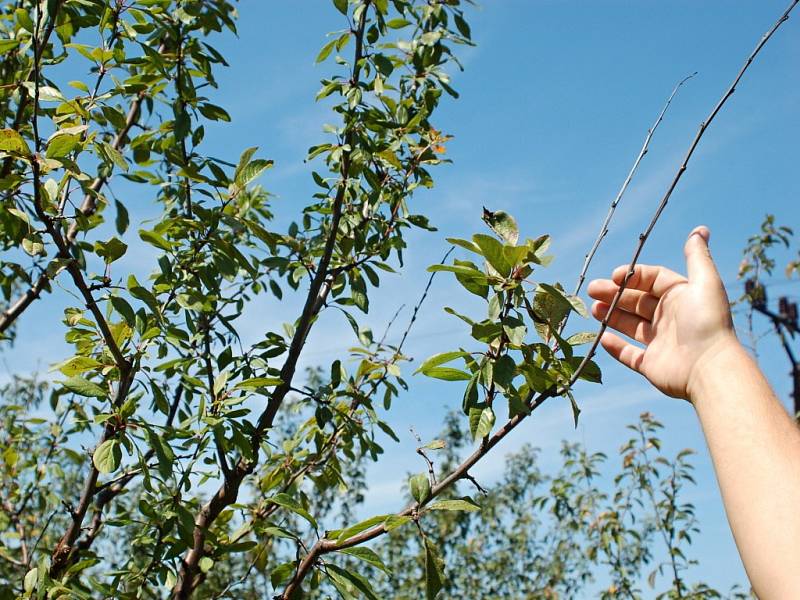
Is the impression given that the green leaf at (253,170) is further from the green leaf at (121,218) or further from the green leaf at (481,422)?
the green leaf at (481,422)

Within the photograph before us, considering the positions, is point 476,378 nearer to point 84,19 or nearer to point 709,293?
point 709,293

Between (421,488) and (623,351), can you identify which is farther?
(623,351)

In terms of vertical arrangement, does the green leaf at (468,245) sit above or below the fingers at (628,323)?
below

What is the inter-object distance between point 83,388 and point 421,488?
29.2 inches

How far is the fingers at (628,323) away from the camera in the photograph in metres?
1.57

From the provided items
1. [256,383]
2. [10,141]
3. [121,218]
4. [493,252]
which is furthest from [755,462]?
[121,218]

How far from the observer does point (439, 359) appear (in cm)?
131

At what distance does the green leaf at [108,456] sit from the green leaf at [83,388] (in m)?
0.10

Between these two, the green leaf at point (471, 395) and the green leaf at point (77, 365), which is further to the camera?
the green leaf at point (77, 365)

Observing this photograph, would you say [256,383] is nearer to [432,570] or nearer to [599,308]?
[432,570]

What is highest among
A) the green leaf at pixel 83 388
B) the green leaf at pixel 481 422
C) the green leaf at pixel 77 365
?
the green leaf at pixel 77 365

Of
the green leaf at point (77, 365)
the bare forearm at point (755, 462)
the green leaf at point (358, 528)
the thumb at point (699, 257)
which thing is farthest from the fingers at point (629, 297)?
the green leaf at point (77, 365)

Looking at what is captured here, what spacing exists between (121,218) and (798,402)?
Answer: 8048mm

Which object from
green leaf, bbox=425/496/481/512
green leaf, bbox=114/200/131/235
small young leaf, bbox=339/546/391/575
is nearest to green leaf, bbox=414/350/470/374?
green leaf, bbox=425/496/481/512
